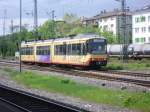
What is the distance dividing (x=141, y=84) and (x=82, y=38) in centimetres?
1727

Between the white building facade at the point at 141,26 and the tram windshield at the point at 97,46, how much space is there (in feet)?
319

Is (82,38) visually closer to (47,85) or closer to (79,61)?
(79,61)

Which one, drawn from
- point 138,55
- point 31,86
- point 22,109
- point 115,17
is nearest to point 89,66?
point 31,86

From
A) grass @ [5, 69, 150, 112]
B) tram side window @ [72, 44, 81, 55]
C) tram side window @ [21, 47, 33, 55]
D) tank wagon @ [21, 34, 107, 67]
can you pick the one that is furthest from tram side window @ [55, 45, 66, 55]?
grass @ [5, 69, 150, 112]

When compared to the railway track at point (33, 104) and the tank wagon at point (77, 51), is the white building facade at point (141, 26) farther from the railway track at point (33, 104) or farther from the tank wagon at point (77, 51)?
the railway track at point (33, 104)

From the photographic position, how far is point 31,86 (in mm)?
32562

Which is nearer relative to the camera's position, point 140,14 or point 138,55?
point 138,55

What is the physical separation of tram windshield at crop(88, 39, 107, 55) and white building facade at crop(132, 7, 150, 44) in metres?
97.1

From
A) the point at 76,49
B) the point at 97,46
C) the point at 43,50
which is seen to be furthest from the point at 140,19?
the point at 97,46

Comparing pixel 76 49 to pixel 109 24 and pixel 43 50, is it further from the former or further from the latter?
pixel 109 24

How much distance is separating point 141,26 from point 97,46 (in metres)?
104

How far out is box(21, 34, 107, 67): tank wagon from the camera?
44241 mm

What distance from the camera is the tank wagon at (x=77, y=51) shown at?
1742 inches

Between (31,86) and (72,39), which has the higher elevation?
(72,39)
